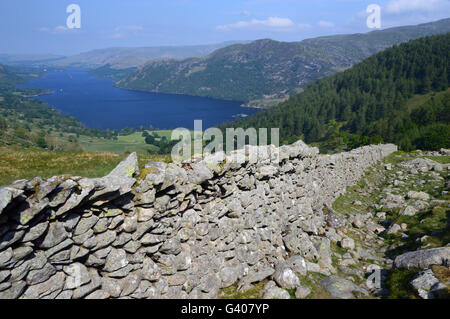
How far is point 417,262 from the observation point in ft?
32.6

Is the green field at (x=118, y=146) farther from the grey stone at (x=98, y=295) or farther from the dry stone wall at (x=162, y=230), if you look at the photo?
the grey stone at (x=98, y=295)

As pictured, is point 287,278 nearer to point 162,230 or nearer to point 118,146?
point 162,230

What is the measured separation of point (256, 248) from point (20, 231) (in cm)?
818

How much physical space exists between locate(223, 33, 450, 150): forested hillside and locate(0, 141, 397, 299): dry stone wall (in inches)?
3757

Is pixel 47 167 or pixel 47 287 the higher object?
pixel 47 167

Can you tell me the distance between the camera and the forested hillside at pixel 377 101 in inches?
4375

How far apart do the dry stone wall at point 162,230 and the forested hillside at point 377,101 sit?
95.4 meters

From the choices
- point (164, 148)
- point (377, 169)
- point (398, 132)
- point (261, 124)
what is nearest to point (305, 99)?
point (261, 124)

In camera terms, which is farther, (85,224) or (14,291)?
(85,224)

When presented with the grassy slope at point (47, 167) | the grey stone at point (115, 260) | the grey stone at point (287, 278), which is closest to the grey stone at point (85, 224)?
the grey stone at point (115, 260)

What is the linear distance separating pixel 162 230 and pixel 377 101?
168629 millimetres

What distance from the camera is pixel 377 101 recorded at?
480 ft

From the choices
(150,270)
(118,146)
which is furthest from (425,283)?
(118,146)
